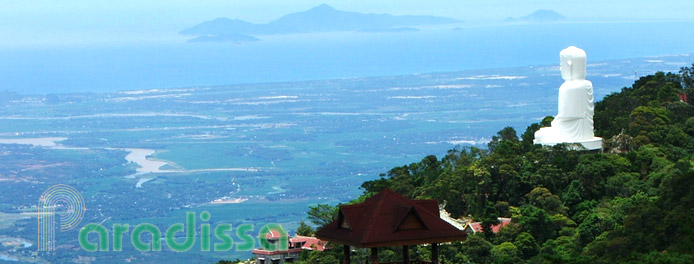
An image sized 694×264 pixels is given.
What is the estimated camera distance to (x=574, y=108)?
97.9ft

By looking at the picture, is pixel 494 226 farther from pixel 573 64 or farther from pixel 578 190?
pixel 573 64

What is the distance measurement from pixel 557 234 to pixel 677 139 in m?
5.58

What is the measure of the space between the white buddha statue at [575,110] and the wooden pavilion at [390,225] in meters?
18.0

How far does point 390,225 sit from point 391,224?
0.6 inches

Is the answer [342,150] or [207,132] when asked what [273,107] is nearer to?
[207,132]

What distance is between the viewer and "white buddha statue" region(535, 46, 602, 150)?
29.8 m

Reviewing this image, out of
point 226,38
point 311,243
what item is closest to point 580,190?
point 311,243

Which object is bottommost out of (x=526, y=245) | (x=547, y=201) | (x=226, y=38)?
(x=526, y=245)

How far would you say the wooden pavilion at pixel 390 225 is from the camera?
11.9 metres

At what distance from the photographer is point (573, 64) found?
98.5 ft

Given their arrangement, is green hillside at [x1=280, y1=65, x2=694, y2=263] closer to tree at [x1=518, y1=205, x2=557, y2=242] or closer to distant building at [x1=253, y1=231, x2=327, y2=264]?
tree at [x1=518, y1=205, x2=557, y2=242]

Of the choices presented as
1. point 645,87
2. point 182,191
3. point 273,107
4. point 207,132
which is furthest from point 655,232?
point 273,107

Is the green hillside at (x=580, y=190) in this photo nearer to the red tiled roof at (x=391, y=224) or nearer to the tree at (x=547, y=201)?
the tree at (x=547, y=201)

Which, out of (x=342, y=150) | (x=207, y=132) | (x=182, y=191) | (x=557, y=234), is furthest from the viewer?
(x=207, y=132)
